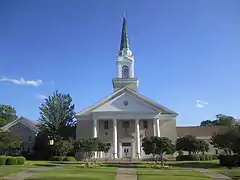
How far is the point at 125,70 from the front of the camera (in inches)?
2462

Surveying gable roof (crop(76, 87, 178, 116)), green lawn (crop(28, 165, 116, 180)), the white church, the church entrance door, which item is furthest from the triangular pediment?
green lawn (crop(28, 165, 116, 180))

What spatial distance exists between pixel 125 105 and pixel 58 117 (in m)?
17.2

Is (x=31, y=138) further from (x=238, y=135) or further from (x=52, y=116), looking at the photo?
(x=238, y=135)

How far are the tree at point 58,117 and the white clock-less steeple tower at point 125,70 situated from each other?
39.1 ft

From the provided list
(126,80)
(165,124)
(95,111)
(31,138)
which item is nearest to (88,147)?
(95,111)

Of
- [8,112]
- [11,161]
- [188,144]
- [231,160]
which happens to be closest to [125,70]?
[188,144]

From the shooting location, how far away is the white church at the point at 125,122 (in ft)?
171

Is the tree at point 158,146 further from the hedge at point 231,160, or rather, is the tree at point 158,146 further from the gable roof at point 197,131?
the gable roof at point 197,131

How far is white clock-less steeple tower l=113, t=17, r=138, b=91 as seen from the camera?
6094cm

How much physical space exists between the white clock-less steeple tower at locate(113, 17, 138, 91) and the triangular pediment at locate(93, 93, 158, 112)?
22.5 ft

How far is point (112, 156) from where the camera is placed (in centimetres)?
5134

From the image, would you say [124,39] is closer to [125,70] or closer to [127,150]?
[125,70]

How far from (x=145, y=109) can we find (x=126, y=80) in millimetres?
10457

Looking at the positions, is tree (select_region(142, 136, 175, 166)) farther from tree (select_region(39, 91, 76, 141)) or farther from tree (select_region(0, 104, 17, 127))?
tree (select_region(0, 104, 17, 127))
